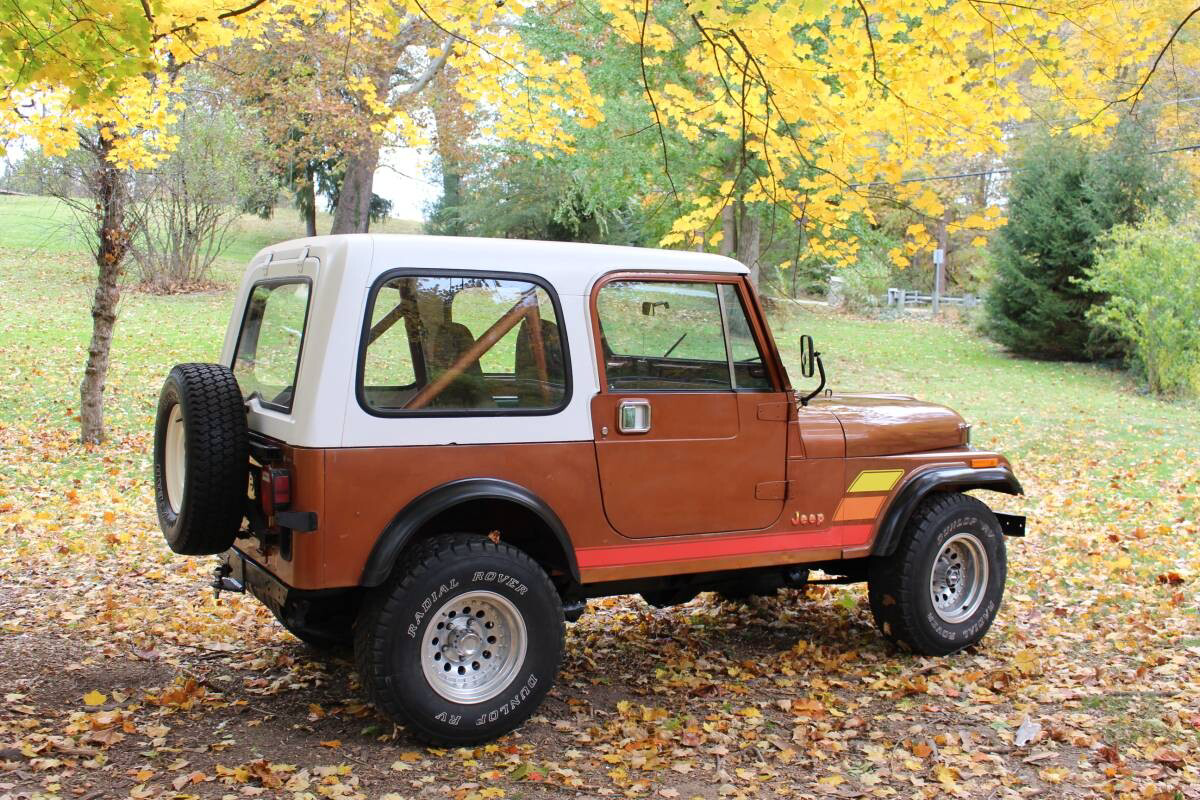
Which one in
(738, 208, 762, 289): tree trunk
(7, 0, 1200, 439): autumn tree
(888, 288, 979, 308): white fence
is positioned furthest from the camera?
(888, 288, 979, 308): white fence

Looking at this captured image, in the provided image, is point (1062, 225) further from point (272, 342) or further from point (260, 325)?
point (272, 342)

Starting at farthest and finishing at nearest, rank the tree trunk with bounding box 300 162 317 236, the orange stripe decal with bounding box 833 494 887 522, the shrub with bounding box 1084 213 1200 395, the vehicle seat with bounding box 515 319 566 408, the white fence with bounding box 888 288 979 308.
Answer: the white fence with bounding box 888 288 979 308 < the tree trunk with bounding box 300 162 317 236 < the shrub with bounding box 1084 213 1200 395 < the orange stripe decal with bounding box 833 494 887 522 < the vehicle seat with bounding box 515 319 566 408

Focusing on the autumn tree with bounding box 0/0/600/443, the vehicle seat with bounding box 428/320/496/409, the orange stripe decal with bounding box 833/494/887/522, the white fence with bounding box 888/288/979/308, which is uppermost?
the autumn tree with bounding box 0/0/600/443

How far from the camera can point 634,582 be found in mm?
4848

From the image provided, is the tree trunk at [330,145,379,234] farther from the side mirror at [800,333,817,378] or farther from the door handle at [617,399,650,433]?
the door handle at [617,399,650,433]

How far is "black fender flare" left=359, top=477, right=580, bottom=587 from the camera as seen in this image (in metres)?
4.02

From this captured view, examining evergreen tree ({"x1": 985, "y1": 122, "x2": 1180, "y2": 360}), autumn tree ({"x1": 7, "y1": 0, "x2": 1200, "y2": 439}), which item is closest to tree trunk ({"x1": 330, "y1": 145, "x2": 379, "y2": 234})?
evergreen tree ({"x1": 985, "y1": 122, "x2": 1180, "y2": 360})

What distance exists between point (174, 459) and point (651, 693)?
95.3 inches

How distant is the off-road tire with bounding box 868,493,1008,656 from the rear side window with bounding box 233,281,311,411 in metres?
3.13

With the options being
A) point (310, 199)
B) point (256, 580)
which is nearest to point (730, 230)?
point (310, 199)

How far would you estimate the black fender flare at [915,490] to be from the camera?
5355 millimetres

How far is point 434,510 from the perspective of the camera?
4094mm

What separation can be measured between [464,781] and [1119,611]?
15.1 ft

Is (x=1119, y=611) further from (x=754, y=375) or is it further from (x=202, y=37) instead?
(x=202, y=37)
